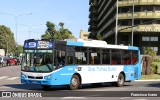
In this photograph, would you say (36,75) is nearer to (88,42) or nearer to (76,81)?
(76,81)

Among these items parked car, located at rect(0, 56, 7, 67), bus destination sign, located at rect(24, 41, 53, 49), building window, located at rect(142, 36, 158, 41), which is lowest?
parked car, located at rect(0, 56, 7, 67)

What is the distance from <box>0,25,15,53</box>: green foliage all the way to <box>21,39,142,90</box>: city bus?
133m

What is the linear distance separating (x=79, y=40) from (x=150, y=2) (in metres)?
65.5

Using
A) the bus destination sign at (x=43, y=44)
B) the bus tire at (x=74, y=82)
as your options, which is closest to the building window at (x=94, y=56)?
the bus tire at (x=74, y=82)

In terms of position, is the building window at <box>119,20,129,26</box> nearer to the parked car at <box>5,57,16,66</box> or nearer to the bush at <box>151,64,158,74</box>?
the parked car at <box>5,57,16,66</box>

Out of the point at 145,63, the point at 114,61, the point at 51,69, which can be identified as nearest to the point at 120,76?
the point at 114,61

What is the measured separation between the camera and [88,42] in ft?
73.8

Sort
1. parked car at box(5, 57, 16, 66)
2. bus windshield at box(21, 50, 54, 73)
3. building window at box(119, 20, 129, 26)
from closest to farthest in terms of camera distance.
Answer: bus windshield at box(21, 50, 54, 73)
parked car at box(5, 57, 16, 66)
building window at box(119, 20, 129, 26)

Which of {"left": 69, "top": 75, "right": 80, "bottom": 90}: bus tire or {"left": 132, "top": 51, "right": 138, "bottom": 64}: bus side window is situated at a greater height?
{"left": 132, "top": 51, "right": 138, "bottom": 64}: bus side window

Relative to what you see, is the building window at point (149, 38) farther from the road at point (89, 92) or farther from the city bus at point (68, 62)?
the road at point (89, 92)

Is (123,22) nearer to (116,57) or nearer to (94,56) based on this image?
(116,57)

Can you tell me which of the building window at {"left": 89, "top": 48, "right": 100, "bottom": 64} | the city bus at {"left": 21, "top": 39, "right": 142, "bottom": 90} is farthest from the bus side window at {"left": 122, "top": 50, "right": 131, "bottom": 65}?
the building window at {"left": 89, "top": 48, "right": 100, "bottom": 64}

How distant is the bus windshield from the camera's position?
20.3 m

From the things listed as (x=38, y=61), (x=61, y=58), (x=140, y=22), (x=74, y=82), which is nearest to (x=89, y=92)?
(x=74, y=82)
